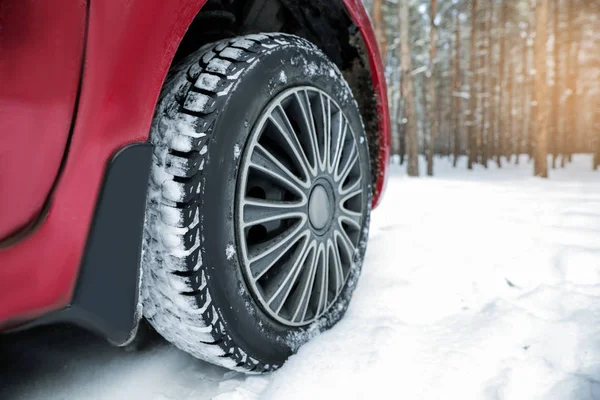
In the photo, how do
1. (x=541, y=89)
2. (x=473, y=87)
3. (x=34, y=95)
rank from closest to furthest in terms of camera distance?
(x=34, y=95)
(x=541, y=89)
(x=473, y=87)

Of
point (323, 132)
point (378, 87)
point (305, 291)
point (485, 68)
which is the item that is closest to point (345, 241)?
point (305, 291)

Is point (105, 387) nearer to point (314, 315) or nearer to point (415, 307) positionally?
point (314, 315)

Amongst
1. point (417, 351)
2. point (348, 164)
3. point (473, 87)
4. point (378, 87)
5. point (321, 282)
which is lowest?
point (417, 351)

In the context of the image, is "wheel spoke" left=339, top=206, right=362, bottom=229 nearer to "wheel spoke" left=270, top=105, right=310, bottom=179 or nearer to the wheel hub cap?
the wheel hub cap

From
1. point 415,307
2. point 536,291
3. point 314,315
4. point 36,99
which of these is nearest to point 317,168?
point 314,315

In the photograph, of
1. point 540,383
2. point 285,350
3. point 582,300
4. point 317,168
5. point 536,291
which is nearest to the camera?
point 540,383

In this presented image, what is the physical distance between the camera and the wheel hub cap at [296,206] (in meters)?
1.17

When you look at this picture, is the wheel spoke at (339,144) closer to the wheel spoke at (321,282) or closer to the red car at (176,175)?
the red car at (176,175)

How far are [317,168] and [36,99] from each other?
0.85m

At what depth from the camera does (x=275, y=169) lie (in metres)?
1.23

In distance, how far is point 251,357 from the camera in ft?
3.71

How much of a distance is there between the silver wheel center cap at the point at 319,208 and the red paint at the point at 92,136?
62cm

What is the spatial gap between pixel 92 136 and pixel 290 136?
62cm

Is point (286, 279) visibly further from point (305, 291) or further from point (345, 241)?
point (345, 241)
